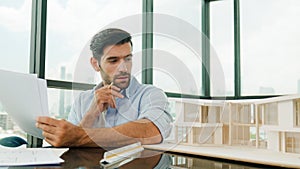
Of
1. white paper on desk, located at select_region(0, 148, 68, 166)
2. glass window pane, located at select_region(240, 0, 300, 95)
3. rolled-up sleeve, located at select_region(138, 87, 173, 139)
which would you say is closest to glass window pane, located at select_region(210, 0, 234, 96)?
glass window pane, located at select_region(240, 0, 300, 95)

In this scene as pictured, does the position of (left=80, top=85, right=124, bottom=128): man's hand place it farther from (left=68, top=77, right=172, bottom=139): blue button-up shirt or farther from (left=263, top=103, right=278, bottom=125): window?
(left=263, top=103, right=278, bottom=125): window

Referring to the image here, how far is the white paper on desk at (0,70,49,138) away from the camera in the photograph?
1.02m

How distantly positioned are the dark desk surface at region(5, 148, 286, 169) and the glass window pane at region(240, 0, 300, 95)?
185cm

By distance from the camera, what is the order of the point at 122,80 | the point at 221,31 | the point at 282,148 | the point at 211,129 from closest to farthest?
1. the point at 282,148
2. the point at 122,80
3. the point at 211,129
4. the point at 221,31

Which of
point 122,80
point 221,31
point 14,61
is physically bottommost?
point 122,80

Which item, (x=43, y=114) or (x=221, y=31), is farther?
(x=221, y=31)

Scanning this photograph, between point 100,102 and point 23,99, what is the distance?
0.81 ft

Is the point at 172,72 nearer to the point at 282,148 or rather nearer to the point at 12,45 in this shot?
the point at 282,148

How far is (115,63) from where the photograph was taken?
3.27 ft

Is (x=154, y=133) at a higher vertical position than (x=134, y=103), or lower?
lower

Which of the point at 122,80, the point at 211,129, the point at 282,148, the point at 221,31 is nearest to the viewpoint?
the point at 282,148

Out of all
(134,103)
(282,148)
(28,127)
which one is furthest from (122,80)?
(282,148)

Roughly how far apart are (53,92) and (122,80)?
74 cm

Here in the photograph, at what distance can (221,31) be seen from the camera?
2.90 meters
